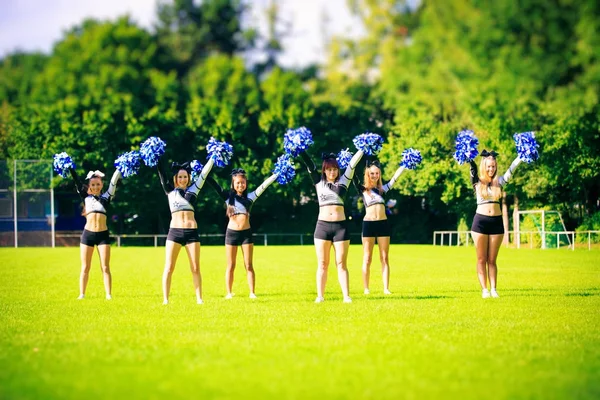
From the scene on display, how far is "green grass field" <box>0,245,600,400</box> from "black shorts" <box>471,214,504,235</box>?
131 cm

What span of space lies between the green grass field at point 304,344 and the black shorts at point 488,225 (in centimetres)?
131

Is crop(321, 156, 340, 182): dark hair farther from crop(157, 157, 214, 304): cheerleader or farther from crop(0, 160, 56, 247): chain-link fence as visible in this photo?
crop(0, 160, 56, 247): chain-link fence

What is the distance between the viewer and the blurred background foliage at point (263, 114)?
140ft

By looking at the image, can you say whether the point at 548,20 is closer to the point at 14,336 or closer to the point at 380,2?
the point at 380,2

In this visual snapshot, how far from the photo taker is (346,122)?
182 feet

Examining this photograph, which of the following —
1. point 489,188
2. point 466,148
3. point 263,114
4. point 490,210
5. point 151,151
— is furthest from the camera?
point 263,114

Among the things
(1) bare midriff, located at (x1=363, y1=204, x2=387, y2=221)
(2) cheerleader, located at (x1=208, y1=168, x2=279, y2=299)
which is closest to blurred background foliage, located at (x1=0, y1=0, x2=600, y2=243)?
(1) bare midriff, located at (x1=363, y1=204, x2=387, y2=221)

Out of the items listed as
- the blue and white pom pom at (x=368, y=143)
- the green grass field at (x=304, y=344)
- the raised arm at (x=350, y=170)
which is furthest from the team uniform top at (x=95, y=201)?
the blue and white pom pom at (x=368, y=143)

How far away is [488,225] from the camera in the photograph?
45.9 ft

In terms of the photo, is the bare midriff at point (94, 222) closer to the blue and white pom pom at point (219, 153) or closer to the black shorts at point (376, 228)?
the blue and white pom pom at point (219, 153)

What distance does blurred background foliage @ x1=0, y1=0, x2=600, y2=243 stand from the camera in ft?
140

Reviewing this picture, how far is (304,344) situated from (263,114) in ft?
151

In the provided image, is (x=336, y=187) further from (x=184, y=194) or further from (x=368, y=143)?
(x=184, y=194)

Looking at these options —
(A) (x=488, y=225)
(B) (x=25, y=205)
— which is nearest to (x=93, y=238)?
(A) (x=488, y=225)
